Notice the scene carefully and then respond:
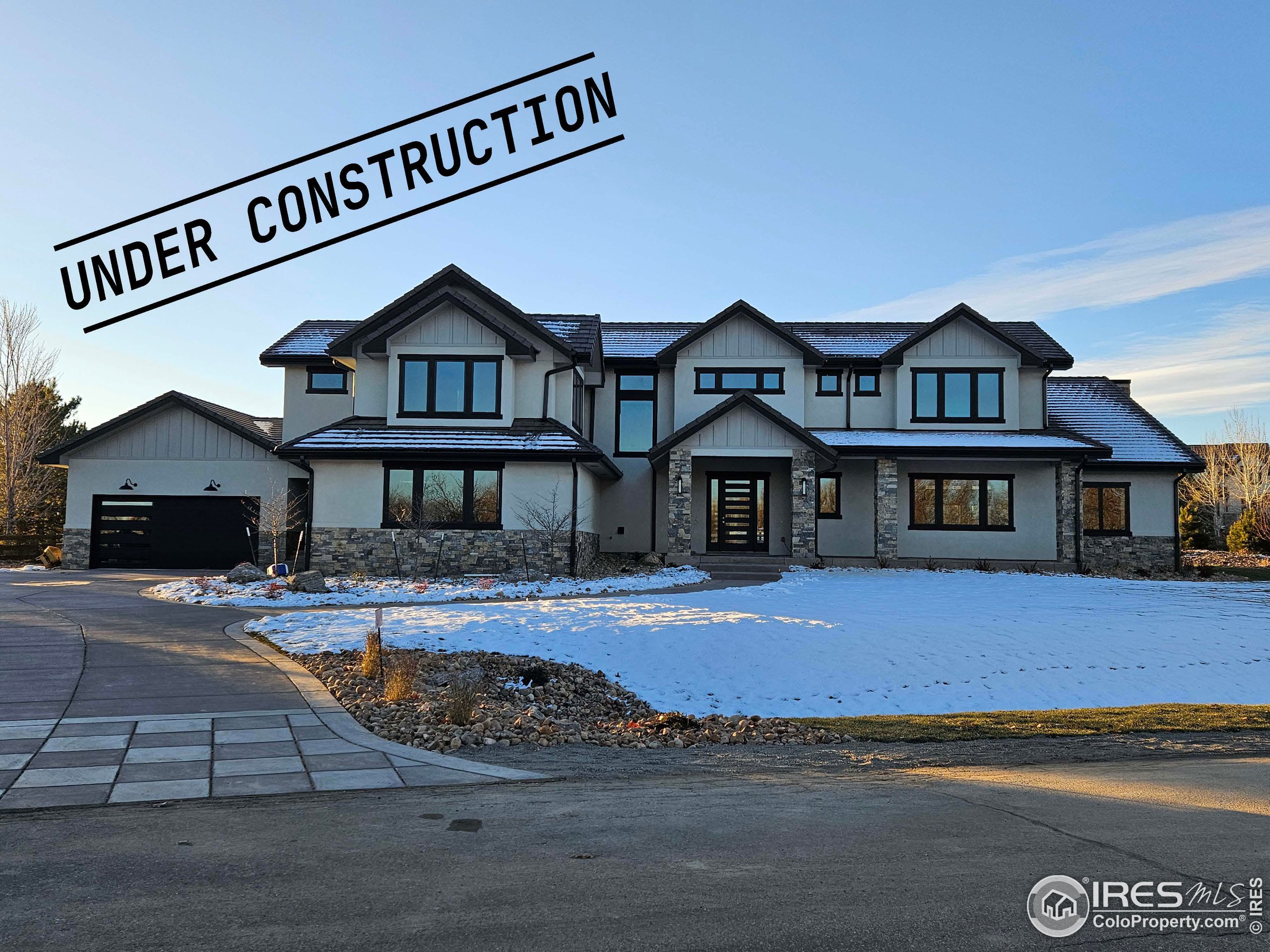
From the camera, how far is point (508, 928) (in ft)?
12.7

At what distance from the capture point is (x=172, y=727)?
25.6 ft

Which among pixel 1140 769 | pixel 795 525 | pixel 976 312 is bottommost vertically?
pixel 1140 769

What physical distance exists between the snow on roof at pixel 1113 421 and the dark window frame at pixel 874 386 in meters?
5.17

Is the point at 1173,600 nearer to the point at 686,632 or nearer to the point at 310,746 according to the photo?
the point at 686,632

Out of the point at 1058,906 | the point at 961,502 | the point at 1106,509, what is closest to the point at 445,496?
the point at 961,502

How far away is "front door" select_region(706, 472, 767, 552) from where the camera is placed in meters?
26.5

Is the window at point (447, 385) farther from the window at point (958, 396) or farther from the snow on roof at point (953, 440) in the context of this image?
the window at point (958, 396)

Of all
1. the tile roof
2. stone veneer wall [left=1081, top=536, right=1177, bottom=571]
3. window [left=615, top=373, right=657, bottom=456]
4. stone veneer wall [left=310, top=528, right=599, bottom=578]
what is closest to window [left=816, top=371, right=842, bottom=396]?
window [left=615, top=373, right=657, bottom=456]

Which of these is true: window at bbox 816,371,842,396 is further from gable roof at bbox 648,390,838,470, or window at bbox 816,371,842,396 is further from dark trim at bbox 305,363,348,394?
dark trim at bbox 305,363,348,394

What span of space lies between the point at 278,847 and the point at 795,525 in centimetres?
2053

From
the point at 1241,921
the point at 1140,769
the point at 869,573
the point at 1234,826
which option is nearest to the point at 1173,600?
the point at 869,573

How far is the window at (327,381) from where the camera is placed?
88.6ft

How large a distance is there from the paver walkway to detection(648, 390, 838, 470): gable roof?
13.5 meters

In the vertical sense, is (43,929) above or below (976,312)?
below
